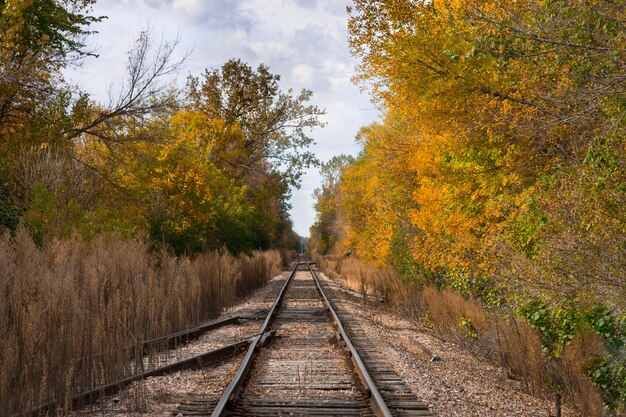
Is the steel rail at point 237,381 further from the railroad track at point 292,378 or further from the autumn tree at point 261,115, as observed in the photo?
the autumn tree at point 261,115

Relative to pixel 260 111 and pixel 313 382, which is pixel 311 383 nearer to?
pixel 313 382

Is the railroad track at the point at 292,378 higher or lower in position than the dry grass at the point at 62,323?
lower

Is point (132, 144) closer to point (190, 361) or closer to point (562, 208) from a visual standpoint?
point (190, 361)

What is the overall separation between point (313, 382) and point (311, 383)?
91mm

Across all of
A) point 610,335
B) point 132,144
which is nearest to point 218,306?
point 132,144

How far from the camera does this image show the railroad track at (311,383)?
22.6 ft

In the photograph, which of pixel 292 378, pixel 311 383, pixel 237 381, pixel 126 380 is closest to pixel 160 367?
pixel 126 380

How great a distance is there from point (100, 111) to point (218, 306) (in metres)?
7.88

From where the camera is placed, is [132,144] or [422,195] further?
[132,144]

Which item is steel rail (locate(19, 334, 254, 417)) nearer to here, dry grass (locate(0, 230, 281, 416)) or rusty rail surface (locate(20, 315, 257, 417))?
rusty rail surface (locate(20, 315, 257, 417))

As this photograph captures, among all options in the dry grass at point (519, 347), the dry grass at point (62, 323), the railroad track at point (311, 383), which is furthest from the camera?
the dry grass at point (519, 347)

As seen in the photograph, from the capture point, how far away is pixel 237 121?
39375 mm

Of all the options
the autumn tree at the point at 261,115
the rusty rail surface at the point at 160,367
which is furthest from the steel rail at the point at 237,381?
the autumn tree at the point at 261,115

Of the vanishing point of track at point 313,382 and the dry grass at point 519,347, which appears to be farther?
the dry grass at point 519,347
